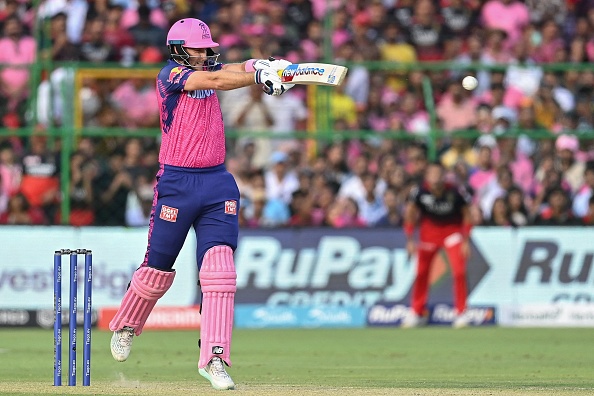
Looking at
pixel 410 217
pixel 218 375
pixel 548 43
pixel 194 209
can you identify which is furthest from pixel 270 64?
pixel 548 43

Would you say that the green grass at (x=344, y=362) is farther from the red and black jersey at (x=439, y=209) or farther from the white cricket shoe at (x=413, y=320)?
the red and black jersey at (x=439, y=209)

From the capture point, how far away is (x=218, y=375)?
317 inches

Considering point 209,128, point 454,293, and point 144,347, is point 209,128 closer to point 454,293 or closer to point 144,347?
point 144,347

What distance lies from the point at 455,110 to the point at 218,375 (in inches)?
418

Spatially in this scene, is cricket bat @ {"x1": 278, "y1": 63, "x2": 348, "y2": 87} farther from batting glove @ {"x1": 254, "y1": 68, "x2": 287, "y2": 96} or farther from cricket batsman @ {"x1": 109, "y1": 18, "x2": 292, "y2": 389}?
batting glove @ {"x1": 254, "y1": 68, "x2": 287, "y2": 96}

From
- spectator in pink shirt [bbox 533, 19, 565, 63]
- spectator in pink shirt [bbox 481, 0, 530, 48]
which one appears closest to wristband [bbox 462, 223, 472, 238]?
spectator in pink shirt [bbox 533, 19, 565, 63]

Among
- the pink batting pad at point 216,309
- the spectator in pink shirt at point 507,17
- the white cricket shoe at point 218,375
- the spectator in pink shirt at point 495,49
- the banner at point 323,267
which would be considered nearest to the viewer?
the white cricket shoe at point 218,375

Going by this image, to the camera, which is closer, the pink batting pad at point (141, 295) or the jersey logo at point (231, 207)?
the jersey logo at point (231, 207)

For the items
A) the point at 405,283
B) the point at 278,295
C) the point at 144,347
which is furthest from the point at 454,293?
the point at 144,347

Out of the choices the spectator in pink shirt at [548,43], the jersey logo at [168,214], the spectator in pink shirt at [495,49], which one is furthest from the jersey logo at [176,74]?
the spectator in pink shirt at [548,43]

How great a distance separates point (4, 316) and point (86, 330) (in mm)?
8401

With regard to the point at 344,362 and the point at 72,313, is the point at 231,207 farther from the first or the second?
the point at 344,362

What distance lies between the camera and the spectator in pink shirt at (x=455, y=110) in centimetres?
1794

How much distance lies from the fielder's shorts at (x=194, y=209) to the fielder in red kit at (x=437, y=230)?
8.01 m
